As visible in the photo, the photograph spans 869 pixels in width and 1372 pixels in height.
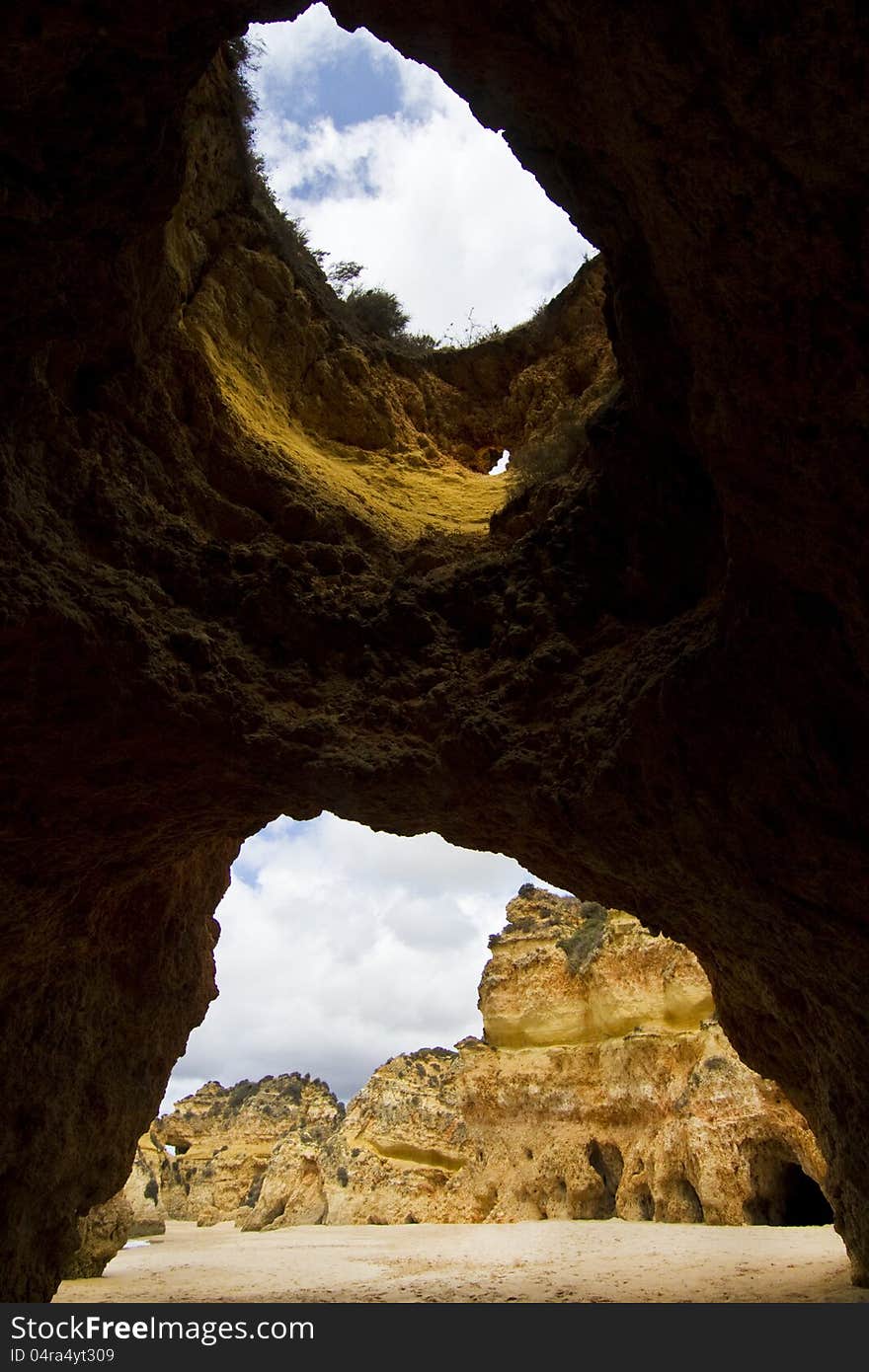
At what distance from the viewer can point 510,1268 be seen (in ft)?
26.9

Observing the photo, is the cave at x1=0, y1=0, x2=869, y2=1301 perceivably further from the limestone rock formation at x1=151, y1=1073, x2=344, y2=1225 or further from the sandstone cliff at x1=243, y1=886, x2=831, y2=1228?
the limestone rock formation at x1=151, y1=1073, x2=344, y2=1225

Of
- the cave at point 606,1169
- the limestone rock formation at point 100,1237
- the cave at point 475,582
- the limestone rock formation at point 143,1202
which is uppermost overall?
the cave at point 475,582

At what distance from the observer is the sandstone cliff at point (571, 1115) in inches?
515

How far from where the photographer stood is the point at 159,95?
3699 mm

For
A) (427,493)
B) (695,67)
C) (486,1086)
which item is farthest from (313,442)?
(486,1086)

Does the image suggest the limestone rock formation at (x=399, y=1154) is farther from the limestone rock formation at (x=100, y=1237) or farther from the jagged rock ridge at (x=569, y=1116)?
the limestone rock formation at (x=100, y=1237)

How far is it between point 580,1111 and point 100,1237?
1038cm

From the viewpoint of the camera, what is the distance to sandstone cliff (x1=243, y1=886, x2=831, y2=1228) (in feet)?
42.9

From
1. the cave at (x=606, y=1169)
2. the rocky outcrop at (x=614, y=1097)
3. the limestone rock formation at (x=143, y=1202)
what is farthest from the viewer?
the limestone rock formation at (x=143, y=1202)

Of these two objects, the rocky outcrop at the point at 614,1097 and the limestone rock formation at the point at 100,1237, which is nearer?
the limestone rock formation at the point at 100,1237

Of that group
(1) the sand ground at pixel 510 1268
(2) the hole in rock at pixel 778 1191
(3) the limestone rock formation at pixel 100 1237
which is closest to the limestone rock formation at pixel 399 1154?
(1) the sand ground at pixel 510 1268

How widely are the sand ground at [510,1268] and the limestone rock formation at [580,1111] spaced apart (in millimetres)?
1196

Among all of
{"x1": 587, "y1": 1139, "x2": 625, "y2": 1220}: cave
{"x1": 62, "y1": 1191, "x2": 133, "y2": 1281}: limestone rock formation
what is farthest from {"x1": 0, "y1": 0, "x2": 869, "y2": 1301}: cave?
{"x1": 587, "y1": 1139, "x2": 625, "y2": 1220}: cave

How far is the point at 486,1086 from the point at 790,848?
16.2 metres
